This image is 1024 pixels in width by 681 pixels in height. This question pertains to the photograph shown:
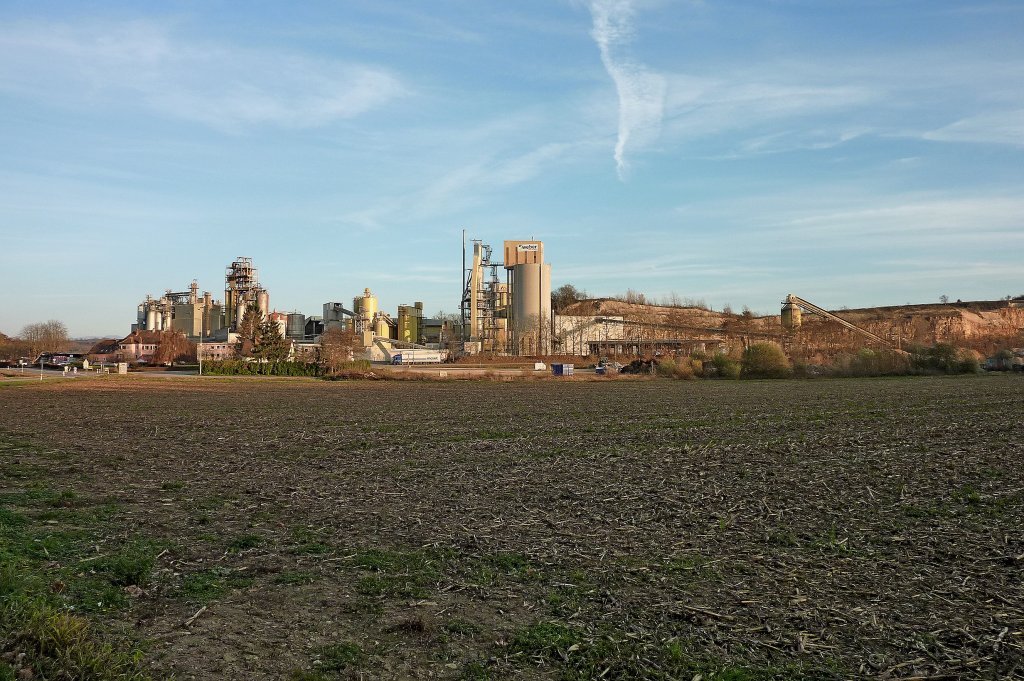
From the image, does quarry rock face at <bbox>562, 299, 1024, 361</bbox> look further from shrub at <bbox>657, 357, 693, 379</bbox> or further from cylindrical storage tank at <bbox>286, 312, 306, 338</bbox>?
cylindrical storage tank at <bbox>286, 312, 306, 338</bbox>

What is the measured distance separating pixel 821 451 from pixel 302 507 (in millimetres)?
11640

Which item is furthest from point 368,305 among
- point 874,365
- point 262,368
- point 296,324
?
point 874,365

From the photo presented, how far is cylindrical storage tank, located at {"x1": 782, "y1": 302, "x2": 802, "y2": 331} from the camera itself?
105188 millimetres

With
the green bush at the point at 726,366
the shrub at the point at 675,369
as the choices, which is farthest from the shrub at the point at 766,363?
the shrub at the point at 675,369

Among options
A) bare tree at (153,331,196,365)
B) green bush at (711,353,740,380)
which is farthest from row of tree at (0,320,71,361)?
green bush at (711,353,740,380)

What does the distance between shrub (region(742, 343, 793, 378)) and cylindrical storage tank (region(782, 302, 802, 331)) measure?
1454 inches

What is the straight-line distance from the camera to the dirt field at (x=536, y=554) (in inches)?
222

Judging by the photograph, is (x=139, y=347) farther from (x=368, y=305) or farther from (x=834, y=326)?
(x=834, y=326)

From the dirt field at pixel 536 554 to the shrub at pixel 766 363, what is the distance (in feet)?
168

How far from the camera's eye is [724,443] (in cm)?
1897

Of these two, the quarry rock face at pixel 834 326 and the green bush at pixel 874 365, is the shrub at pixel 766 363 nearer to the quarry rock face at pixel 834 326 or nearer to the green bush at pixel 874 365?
the green bush at pixel 874 365

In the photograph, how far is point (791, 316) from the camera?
105250mm

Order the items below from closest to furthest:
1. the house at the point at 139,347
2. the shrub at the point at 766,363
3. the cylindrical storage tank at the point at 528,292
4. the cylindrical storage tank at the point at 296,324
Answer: the shrub at the point at 766,363 < the house at the point at 139,347 < the cylindrical storage tank at the point at 528,292 < the cylindrical storage tank at the point at 296,324

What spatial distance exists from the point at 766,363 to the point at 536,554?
64744 millimetres
